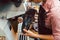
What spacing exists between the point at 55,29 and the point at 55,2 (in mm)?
140

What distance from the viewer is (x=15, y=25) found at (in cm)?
117

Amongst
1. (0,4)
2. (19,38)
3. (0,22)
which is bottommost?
(19,38)

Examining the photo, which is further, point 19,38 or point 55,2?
point 19,38

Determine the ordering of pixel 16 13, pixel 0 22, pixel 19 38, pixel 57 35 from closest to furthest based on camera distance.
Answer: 1. pixel 57 35
2. pixel 0 22
3. pixel 16 13
4. pixel 19 38

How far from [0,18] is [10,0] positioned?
0.45 feet

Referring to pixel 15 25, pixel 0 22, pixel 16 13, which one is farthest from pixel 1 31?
pixel 15 25

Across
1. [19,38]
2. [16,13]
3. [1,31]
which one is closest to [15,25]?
[19,38]

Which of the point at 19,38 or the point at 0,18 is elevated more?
the point at 0,18

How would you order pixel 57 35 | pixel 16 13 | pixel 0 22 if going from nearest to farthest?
pixel 57 35 → pixel 0 22 → pixel 16 13

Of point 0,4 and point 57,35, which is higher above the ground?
point 0,4

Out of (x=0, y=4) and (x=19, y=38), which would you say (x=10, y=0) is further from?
(x=19, y=38)

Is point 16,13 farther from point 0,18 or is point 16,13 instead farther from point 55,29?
point 55,29

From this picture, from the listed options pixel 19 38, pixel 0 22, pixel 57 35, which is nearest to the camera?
pixel 57 35

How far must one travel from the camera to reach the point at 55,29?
672mm
